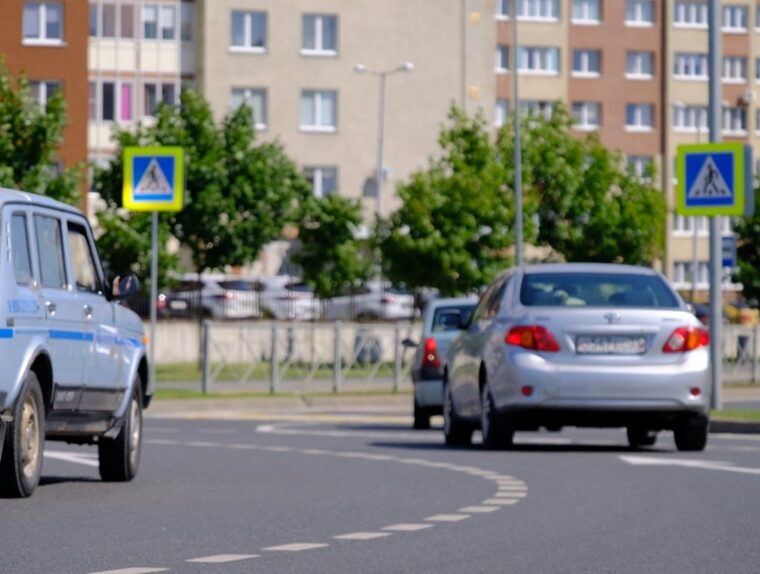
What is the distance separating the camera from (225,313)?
213 feet

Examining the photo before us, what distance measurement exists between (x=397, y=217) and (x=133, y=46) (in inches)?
893

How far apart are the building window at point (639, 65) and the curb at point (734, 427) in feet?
271

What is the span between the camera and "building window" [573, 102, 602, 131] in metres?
108

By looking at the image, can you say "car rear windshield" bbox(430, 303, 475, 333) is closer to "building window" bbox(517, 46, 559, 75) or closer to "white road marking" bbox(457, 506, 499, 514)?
"white road marking" bbox(457, 506, 499, 514)

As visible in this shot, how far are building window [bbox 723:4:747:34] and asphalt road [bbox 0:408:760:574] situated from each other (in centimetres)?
9191

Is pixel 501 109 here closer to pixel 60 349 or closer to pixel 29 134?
pixel 29 134

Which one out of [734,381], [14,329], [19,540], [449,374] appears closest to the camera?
[19,540]

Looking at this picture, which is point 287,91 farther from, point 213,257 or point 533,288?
point 533,288

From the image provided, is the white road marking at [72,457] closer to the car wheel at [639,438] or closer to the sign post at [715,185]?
the car wheel at [639,438]

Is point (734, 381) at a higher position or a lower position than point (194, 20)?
lower

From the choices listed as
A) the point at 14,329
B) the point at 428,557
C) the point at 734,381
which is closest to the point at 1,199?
the point at 14,329

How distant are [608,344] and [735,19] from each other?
9494 cm

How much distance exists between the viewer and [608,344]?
21.0m

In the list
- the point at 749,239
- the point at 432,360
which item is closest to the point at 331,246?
the point at 749,239
